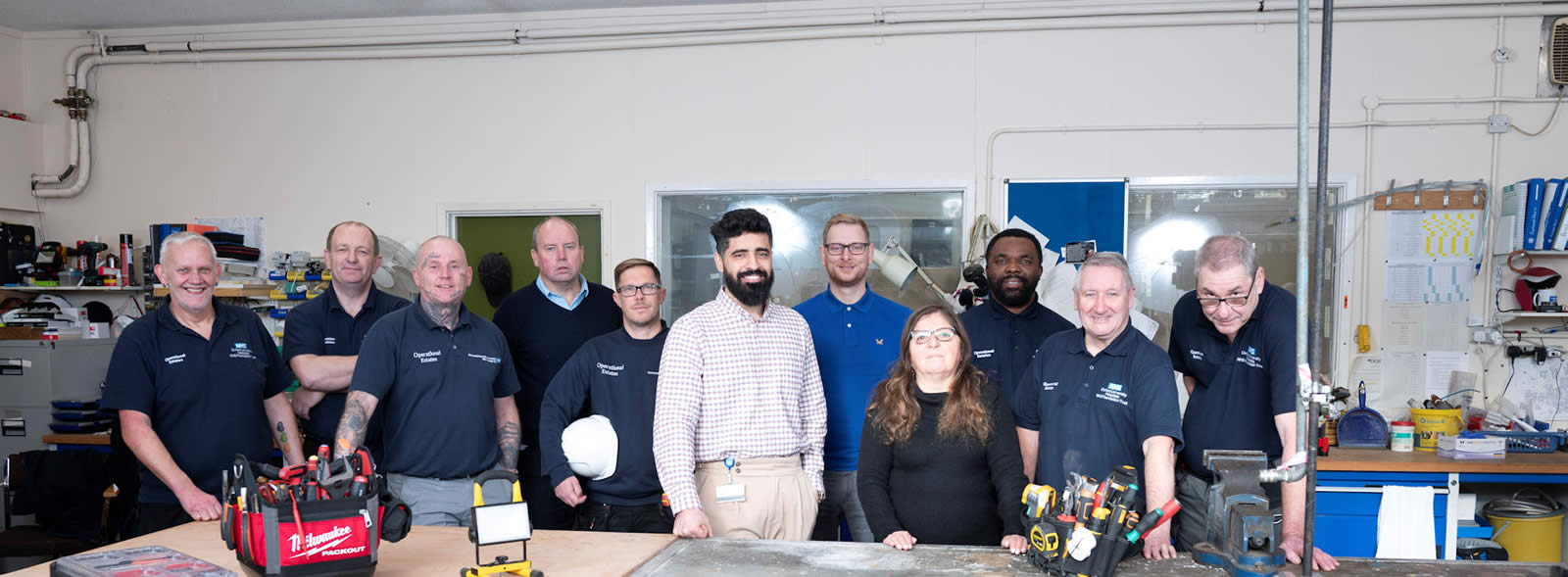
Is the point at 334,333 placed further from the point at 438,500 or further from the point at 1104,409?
the point at 1104,409

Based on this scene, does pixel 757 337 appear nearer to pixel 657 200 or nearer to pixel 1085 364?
pixel 1085 364

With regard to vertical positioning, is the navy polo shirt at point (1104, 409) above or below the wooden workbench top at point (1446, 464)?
above

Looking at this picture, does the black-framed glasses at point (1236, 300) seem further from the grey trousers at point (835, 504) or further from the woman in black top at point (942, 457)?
the grey trousers at point (835, 504)

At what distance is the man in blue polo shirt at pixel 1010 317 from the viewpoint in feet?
9.33

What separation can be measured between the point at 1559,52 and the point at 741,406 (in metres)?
4.06

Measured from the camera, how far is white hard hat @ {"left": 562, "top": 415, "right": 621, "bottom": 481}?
8.45ft

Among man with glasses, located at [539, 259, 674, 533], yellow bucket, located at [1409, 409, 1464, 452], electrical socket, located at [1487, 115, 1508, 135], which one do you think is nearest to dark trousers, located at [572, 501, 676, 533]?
man with glasses, located at [539, 259, 674, 533]

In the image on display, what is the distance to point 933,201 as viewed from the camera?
4340mm

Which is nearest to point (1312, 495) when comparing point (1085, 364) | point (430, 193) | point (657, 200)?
point (1085, 364)

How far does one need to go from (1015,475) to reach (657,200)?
9.19ft

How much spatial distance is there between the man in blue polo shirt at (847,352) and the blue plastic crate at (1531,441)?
278 cm

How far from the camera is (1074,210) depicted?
4.21 m

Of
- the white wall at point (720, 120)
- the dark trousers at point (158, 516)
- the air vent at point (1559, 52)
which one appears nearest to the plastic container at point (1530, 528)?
the white wall at point (720, 120)

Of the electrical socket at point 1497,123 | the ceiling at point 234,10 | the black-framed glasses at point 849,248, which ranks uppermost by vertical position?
the ceiling at point 234,10
